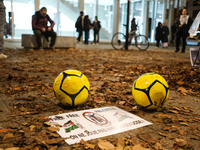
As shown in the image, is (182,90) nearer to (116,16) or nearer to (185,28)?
(185,28)

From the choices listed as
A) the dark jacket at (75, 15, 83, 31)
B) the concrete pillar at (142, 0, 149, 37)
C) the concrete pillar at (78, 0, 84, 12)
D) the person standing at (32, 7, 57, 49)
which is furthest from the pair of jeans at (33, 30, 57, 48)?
the concrete pillar at (142, 0, 149, 37)

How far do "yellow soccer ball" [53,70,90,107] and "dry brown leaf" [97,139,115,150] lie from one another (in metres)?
0.80

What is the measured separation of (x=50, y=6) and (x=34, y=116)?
1655 centimetres

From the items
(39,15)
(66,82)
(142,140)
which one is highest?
(39,15)

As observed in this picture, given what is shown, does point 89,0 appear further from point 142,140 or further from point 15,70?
point 142,140

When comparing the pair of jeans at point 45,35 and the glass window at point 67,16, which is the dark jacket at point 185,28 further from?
the glass window at point 67,16

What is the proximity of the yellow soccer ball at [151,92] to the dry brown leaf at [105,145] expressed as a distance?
0.90 meters

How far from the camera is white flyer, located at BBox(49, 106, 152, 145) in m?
1.82

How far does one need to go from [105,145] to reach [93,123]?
1.38ft

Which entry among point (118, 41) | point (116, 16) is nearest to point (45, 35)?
point (118, 41)

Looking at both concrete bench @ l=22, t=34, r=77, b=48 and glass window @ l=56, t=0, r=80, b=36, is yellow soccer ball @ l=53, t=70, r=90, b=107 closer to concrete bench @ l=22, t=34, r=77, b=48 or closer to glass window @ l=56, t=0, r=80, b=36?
concrete bench @ l=22, t=34, r=77, b=48

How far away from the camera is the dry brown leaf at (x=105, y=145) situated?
1.62 meters

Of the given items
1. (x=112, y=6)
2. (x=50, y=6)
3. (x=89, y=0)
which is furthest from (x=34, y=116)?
(x=112, y=6)

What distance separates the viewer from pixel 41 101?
Answer: 271cm
